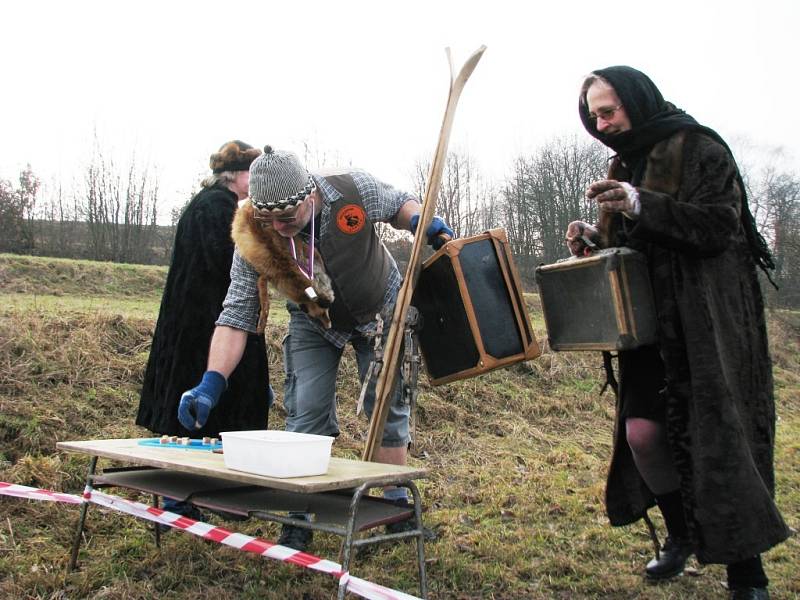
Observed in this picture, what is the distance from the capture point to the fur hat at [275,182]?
283 cm

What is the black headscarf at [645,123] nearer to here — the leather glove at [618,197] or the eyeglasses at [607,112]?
the eyeglasses at [607,112]

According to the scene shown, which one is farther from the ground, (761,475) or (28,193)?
(28,193)

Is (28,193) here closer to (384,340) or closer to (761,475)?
(384,340)

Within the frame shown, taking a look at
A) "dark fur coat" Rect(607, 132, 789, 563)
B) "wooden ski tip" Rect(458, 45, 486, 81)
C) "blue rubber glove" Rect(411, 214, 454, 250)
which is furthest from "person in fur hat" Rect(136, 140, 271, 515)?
"dark fur coat" Rect(607, 132, 789, 563)

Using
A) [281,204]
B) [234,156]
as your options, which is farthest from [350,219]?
[234,156]

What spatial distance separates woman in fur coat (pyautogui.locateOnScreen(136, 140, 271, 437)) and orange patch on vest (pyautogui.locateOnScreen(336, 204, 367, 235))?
828 millimetres

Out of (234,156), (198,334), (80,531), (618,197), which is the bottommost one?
(80,531)

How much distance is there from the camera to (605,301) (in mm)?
2539

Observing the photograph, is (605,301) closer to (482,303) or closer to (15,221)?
(482,303)

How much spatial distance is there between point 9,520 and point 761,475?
133 inches

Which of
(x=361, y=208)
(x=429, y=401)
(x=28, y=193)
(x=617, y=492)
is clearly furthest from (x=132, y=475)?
(x=28, y=193)

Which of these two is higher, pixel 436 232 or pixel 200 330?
pixel 436 232

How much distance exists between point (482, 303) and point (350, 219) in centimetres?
74

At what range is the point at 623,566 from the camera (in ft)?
10.3
